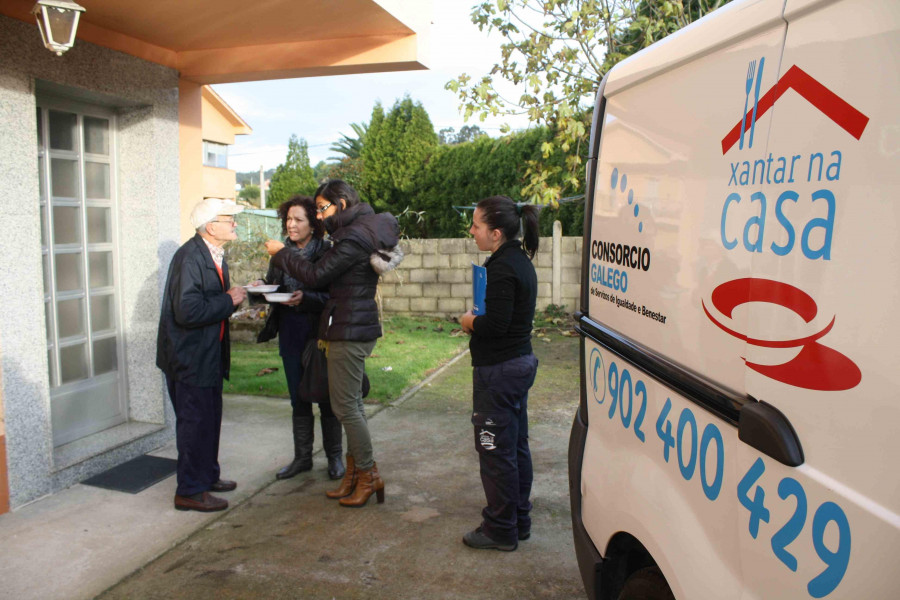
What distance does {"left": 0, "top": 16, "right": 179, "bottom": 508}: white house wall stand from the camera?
4129mm

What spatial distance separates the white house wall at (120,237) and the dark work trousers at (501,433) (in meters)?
2.67

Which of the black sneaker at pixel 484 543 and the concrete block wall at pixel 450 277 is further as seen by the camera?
the concrete block wall at pixel 450 277

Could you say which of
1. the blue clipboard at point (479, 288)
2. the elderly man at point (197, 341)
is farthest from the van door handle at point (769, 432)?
the elderly man at point (197, 341)

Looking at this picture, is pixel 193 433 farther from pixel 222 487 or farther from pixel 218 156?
pixel 218 156

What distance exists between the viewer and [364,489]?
14.6 feet

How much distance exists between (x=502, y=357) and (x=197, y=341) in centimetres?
187

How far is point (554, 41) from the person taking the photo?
7.59m

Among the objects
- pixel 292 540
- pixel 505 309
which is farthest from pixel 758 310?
pixel 292 540

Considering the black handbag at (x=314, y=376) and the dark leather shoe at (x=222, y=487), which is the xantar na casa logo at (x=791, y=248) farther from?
the dark leather shoe at (x=222, y=487)

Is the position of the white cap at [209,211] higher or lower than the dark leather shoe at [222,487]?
higher

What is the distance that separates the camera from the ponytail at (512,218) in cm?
376

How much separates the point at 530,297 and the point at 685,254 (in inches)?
73.2

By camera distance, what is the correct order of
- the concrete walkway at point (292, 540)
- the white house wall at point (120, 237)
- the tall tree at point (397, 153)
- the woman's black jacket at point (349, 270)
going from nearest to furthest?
the concrete walkway at point (292, 540), the white house wall at point (120, 237), the woman's black jacket at point (349, 270), the tall tree at point (397, 153)

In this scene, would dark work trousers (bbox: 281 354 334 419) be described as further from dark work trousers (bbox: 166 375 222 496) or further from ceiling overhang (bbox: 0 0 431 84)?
ceiling overhang (bbox: 0 0 431 84)
